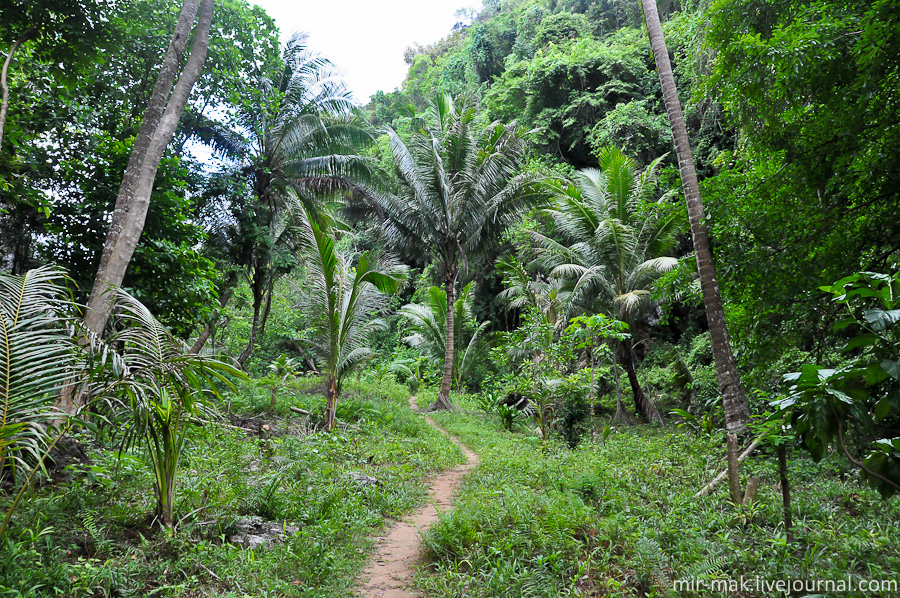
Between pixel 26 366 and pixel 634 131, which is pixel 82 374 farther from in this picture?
pixel 634 131

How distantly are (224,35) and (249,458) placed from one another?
24.6ft

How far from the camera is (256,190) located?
12.3 m

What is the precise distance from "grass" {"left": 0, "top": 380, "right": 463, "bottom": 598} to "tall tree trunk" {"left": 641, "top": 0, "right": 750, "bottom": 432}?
12.3ft

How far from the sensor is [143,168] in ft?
17.4

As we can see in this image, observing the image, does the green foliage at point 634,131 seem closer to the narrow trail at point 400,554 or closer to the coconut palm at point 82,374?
the narrow trail at point 400,554

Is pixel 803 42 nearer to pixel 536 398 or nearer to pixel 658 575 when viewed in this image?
pixel 658 575

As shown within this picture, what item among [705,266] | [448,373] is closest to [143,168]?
[705,266]

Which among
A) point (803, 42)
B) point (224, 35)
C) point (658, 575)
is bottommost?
point (658, 575)

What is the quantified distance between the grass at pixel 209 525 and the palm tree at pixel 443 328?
990 cm

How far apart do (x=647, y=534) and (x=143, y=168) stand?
6.16 metres

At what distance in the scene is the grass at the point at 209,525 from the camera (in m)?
2.58

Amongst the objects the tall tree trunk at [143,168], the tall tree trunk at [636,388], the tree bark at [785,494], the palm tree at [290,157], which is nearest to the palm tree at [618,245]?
the tall tree trunk at [636,388]

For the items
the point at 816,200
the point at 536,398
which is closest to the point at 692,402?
the point at 536,398

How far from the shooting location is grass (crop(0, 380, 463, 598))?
8.46 ft
